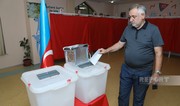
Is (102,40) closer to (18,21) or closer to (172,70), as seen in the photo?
(172,70)

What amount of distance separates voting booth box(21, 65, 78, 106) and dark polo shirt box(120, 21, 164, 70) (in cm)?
62

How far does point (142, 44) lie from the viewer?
1250 millimetres

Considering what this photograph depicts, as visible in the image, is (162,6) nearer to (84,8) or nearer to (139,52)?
(84,8)

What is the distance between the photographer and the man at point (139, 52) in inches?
47.3

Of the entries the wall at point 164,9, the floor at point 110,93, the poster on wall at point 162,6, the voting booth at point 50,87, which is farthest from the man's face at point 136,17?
the poster on wall at point 162,6

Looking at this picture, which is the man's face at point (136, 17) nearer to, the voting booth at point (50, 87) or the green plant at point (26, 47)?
the voting booth at point (50, 87)

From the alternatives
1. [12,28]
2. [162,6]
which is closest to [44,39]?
[12,28]

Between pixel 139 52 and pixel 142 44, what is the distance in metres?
0.08

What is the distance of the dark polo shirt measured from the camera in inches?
47.4

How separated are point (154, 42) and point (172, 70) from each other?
2637 mm

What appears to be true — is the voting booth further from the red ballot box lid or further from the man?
the man

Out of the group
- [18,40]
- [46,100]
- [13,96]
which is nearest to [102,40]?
[18,40]

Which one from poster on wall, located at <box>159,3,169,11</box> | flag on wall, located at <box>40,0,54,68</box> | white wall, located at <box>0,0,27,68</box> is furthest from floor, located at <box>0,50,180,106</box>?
poster on wall, located at <box>159,3,169,11</box>

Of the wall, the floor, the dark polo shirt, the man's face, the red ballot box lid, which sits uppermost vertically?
the wall
